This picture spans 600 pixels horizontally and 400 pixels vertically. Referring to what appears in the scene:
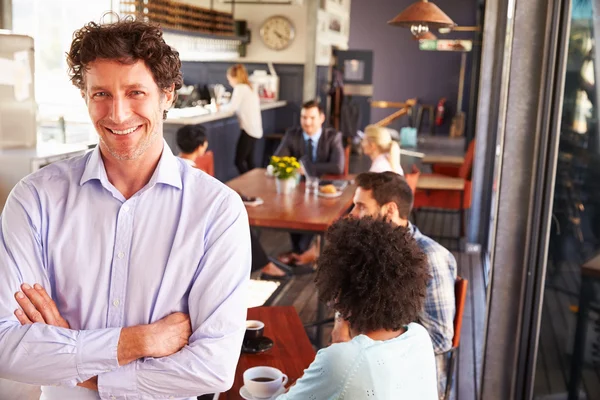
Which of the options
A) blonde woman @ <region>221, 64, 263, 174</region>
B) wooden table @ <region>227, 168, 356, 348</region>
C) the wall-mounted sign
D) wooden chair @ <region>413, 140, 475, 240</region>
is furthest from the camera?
the wall-mounted sign

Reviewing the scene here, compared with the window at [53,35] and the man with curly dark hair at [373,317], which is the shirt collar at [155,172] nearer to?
the man with curly dark hair at [373,317]

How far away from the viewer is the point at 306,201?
4.87 meters

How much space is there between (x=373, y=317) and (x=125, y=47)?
2.84ft

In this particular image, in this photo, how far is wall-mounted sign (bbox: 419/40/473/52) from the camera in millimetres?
16094

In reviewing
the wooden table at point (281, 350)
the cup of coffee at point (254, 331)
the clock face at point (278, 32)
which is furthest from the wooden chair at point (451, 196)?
the clock face at point (278, 32)

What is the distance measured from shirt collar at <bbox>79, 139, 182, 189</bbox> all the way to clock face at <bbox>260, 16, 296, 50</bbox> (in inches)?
440

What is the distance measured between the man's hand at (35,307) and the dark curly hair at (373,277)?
66cm

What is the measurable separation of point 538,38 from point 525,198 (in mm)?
656

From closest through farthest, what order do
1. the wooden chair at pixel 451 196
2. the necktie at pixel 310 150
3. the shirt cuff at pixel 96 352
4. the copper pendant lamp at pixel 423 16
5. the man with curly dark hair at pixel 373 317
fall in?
the shirt cuff at pixel 96 352 → the man with curly dark hair at pixel 373 317 → the copper pendant lamp at pixel 423 16 → the necktie at pixel 310 150 → the wooden chair at pixel 451 196

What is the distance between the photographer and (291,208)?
15.1ft

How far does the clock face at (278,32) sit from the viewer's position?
41.0 feet

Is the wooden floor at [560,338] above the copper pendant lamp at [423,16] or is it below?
below

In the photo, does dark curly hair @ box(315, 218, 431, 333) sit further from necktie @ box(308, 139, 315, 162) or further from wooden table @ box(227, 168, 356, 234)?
necktie @ box(308, 139, 315, 162)

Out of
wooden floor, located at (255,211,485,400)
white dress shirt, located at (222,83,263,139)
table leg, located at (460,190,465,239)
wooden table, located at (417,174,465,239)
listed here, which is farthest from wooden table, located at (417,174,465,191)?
white dress shirt, located at (222,83,263,139)
